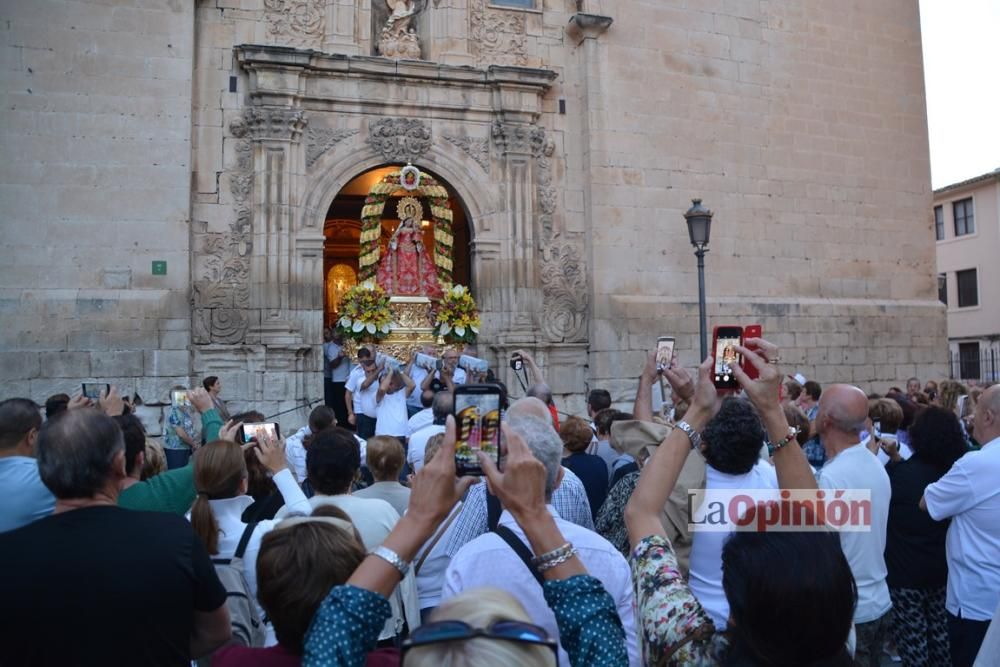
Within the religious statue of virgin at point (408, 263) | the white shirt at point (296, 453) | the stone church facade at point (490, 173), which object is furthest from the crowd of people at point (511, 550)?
the religious statue of virgin at point (408, 263)

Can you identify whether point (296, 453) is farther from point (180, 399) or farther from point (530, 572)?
point (530, 572)

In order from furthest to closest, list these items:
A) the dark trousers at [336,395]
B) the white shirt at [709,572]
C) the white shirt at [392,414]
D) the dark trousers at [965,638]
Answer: the dark trousers at [336,395]
the white shirt at [392,414]
the dark trousers at [965,638]
the white shirt at [709,572]

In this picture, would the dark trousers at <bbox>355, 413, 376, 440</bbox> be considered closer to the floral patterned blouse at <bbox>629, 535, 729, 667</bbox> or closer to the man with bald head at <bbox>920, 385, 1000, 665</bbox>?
the man with bald head at <bbox>920, 385, 1000, 665</bbox>

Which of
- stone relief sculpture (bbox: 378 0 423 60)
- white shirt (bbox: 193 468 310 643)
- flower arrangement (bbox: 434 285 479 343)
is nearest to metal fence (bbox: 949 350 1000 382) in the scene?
flower arrangement (bbox: 434 285 479 343)

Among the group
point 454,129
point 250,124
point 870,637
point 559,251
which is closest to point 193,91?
point 250,124

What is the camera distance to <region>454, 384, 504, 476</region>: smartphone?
7.75 ft

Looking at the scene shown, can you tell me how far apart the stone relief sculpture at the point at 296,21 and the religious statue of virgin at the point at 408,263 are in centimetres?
293

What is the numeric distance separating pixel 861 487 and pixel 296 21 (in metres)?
11.7

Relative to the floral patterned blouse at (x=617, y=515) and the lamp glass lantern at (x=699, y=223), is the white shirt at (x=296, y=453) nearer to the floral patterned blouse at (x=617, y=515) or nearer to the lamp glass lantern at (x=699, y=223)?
the floral patterned blouse at (x=617, y=515)

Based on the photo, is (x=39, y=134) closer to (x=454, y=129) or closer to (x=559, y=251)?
(x=454, y=129)

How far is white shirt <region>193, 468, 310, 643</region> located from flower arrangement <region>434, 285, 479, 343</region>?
909cm

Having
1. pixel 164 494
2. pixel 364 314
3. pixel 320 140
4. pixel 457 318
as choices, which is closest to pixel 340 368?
pixel 364 314

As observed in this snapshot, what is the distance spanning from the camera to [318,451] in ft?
12.8

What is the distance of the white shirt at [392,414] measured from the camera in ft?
30.6
